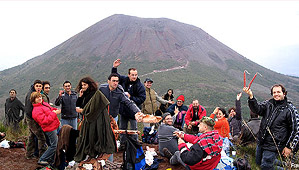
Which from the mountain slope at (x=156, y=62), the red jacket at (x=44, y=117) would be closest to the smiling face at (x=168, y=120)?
the red jacket at (x=44, y=117)

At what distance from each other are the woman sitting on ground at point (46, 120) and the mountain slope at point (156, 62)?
24.0m

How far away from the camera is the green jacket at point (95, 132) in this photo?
323cm

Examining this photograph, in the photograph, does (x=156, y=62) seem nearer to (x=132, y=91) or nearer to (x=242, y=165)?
(x=132, y=91)

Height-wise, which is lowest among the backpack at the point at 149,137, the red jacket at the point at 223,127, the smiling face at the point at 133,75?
the backpack at the point at 149,137

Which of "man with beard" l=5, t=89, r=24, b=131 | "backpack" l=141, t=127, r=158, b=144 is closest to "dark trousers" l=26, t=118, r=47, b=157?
"backpack" l=141, t=127, r=158, b=144

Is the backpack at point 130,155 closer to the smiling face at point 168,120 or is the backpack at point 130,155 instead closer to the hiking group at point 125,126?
the hiking group at point 125,126

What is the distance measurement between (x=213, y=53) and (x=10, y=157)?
53.1m

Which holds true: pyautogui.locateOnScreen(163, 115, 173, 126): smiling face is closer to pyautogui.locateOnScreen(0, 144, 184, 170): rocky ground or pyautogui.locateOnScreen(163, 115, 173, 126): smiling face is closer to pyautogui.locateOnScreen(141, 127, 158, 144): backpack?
pyautogui.locateOnScreen(0, 144, 184, 170): rocky ground

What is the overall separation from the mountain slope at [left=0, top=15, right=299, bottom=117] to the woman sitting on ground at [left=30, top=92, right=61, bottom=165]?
945 inches

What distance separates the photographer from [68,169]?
13.1ft

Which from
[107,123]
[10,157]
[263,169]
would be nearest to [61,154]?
[107,123]

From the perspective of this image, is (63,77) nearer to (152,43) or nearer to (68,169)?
(152,43)

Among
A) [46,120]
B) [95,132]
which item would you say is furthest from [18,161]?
[95,132]

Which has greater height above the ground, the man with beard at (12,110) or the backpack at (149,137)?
the man with beard at (12,110)
